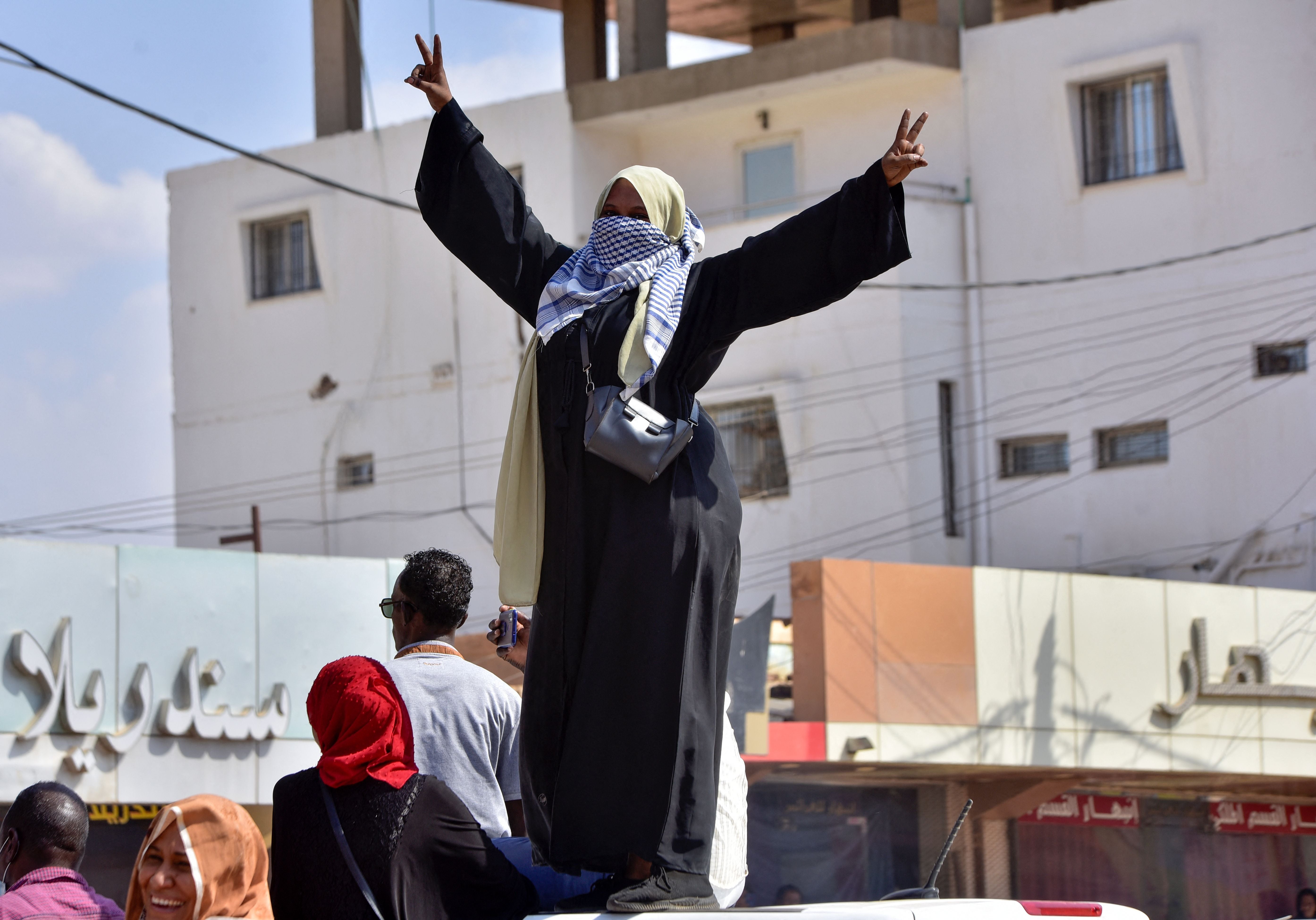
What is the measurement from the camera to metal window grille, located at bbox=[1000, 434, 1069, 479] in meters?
21.2

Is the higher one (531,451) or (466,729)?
(531,451)

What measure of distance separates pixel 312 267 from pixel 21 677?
41.1 feet

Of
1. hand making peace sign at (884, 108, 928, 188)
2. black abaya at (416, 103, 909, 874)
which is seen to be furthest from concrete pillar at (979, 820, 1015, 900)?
hand making peace sign at (884, 108, 928, 188)

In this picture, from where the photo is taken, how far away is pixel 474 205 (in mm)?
3861

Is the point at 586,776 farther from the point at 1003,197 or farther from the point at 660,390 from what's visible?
the point at 1003,197

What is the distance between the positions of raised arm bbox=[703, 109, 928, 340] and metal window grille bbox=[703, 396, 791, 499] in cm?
1784

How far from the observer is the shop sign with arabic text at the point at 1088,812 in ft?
60.4

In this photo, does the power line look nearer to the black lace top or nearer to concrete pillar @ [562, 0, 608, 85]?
concrete pillar @ [562, 0, 608, 85]

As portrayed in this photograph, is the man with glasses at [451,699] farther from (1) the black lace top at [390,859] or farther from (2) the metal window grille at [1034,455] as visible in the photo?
(2) the metal window grille at [1034,455]

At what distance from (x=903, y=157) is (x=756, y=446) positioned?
60.4 ft

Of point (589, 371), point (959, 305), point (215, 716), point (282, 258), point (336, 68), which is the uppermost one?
point (336, 68)

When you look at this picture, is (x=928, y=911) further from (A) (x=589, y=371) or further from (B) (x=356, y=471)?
(B) (x=356, y=471)

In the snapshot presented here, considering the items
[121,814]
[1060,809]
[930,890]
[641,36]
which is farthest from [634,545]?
[641,36]

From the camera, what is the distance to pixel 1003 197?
70.4 ft
